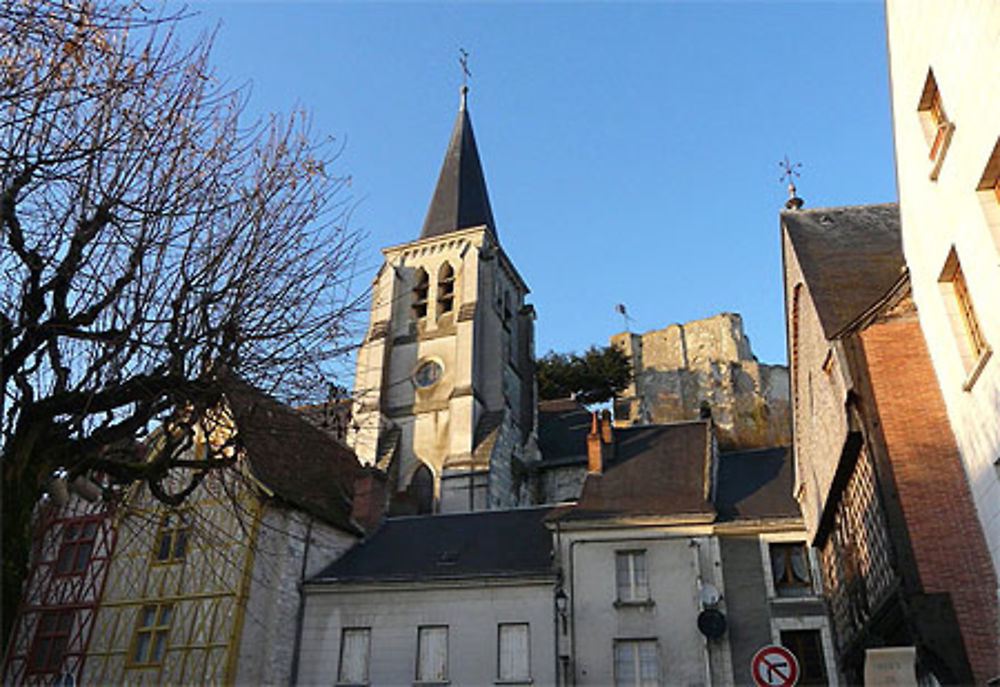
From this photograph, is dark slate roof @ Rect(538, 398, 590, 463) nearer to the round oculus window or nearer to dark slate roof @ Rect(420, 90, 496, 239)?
the round oculus window

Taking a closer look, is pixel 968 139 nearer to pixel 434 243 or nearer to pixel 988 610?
pixel 988 610

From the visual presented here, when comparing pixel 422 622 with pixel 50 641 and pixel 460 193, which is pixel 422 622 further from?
pixel 460 193

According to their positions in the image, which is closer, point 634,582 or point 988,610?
point 988,610

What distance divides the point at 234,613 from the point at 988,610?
539 inches

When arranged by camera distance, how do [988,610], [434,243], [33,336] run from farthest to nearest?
[434,243], [988,610], [33,336]

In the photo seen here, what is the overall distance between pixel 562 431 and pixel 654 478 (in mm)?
13370

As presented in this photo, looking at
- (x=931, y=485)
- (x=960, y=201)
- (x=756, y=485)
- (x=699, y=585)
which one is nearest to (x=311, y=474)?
(x=699, y=585)

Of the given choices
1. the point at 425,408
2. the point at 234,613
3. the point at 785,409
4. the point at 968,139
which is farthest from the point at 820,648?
the point at 785,409

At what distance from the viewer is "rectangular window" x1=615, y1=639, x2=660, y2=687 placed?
1501cm

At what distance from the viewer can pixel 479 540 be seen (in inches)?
732

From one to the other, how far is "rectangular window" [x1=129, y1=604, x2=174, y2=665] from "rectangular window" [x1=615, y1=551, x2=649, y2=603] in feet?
31.1

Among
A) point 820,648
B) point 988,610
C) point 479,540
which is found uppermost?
point 479,540

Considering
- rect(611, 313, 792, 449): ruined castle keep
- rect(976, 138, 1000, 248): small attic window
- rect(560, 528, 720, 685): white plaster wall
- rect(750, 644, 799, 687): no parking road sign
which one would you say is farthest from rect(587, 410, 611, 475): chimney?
rect(611, 313, 792, 449): ruined castle keep

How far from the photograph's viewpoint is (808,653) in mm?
14477
